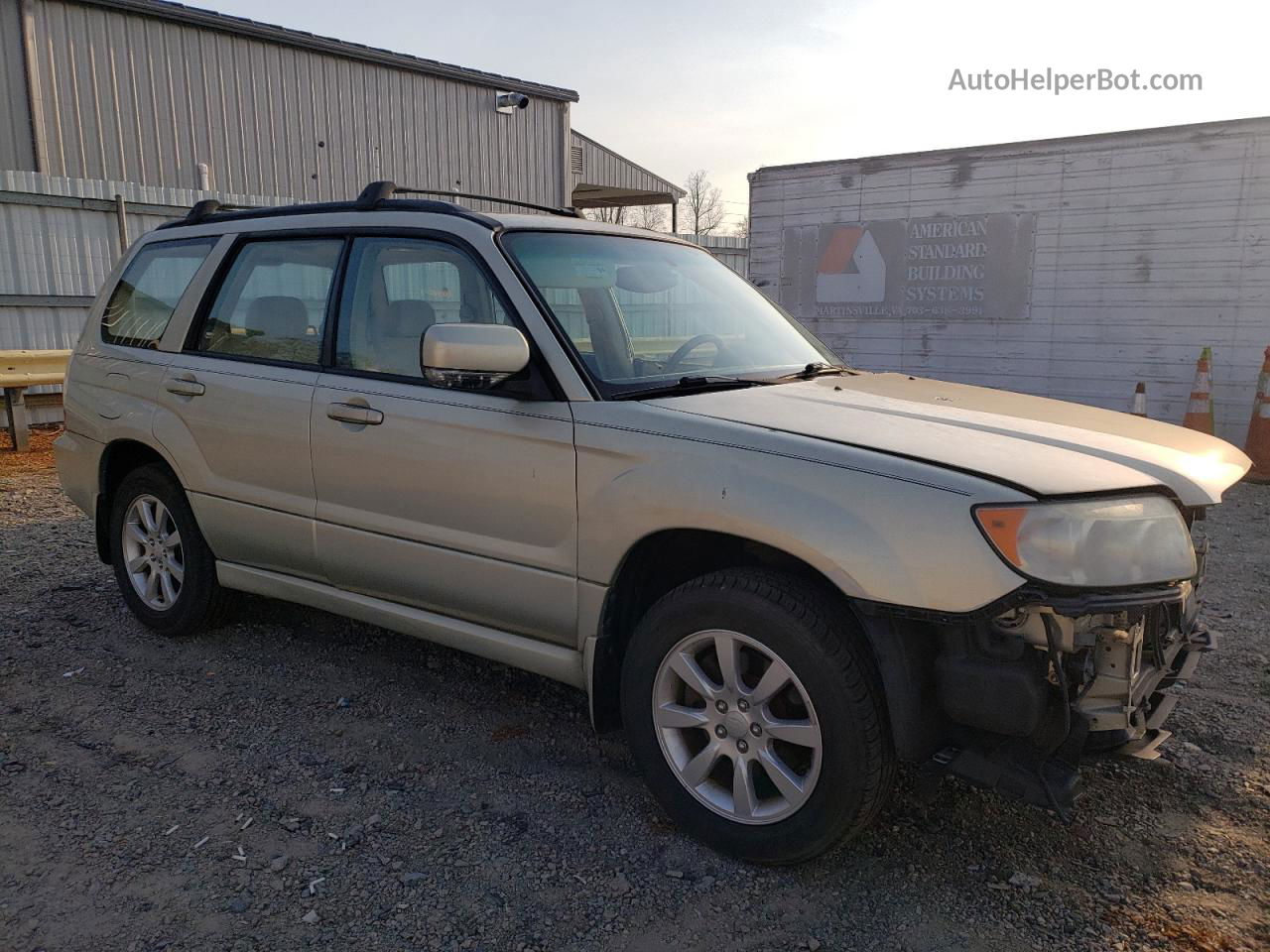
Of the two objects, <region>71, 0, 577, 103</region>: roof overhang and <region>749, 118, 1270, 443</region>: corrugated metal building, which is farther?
<region>71, 0, 577, 103</region>: roof overhang

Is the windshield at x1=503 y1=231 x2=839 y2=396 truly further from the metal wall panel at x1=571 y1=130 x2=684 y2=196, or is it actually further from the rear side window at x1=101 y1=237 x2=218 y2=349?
the metal wall panel at x1=571 y1=130 x2=684 y2=196

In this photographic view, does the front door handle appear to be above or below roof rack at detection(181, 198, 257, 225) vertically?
below

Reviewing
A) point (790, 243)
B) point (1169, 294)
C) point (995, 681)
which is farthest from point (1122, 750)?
point (790, 243)

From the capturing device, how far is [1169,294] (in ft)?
29.0

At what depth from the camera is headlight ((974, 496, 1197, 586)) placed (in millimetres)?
2248

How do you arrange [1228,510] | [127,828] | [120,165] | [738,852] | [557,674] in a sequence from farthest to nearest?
[120,165] < [1228,510] < [557,674] < [127,828] < [738,852]

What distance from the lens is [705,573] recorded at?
2.88 m

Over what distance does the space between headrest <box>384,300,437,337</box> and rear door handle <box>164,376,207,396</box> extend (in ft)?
3.37

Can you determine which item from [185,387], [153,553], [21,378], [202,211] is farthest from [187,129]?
[185,387]

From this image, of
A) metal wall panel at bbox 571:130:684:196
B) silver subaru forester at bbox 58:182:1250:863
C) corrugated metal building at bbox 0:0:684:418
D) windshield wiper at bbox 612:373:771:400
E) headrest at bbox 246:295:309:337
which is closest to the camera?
silver subaru forester at bbox 58:182:1250:863

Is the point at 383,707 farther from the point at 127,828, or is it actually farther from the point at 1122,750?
the point at 1122,750

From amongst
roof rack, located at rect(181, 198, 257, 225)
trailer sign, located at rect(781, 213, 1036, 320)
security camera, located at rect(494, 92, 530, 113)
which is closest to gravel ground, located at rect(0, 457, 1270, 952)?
roof rack, located at rect(181, 198, 257, 225)

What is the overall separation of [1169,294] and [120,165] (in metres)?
15.2

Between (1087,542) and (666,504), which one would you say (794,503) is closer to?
(666,504)
